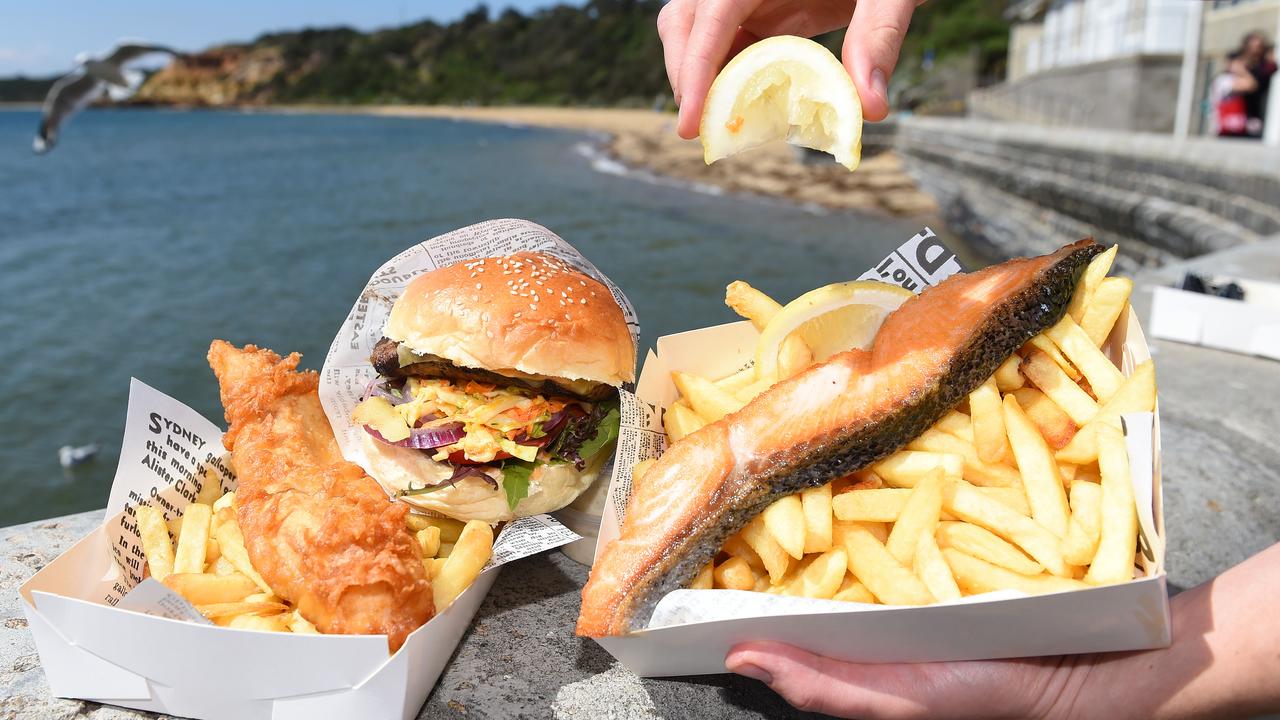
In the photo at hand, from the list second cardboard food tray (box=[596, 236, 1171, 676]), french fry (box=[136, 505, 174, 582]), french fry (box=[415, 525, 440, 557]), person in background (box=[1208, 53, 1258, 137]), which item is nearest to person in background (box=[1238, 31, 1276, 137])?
person in background (box=[1208, 53, 1258, 137])

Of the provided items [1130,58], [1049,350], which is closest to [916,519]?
[1049,350]

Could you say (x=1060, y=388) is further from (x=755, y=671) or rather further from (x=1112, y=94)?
(x=1112, y=94)

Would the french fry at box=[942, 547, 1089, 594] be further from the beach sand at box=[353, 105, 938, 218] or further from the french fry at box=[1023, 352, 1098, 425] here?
the beach sand at box=[353, 105, 938, 218]

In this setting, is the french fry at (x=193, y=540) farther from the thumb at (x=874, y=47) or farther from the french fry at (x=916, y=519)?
the thumb at (x=874, y=47)

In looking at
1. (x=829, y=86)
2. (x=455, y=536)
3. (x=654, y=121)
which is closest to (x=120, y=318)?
(x=455, y=536)

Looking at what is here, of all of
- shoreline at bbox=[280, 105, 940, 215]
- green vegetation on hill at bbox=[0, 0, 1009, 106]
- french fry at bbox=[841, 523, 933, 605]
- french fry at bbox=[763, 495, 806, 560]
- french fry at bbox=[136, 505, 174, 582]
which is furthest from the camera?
green vegetation on hill at bbox=[0, 0, 1009, 106]

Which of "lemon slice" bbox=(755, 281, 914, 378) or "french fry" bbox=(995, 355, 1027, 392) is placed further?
"lemon slice" bbox=(755, 281, 914, 378)

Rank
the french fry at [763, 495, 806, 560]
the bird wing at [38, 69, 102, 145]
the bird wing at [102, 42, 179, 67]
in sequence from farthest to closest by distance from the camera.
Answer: the bird wing at [38, 69, 102, 145], the bird wing at [102, 42, 179, 67], the french fry at [763, 495, 806, 560]

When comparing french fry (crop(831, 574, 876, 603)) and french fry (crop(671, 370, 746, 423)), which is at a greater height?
french fry (crop(671, 370, 746, 423))
